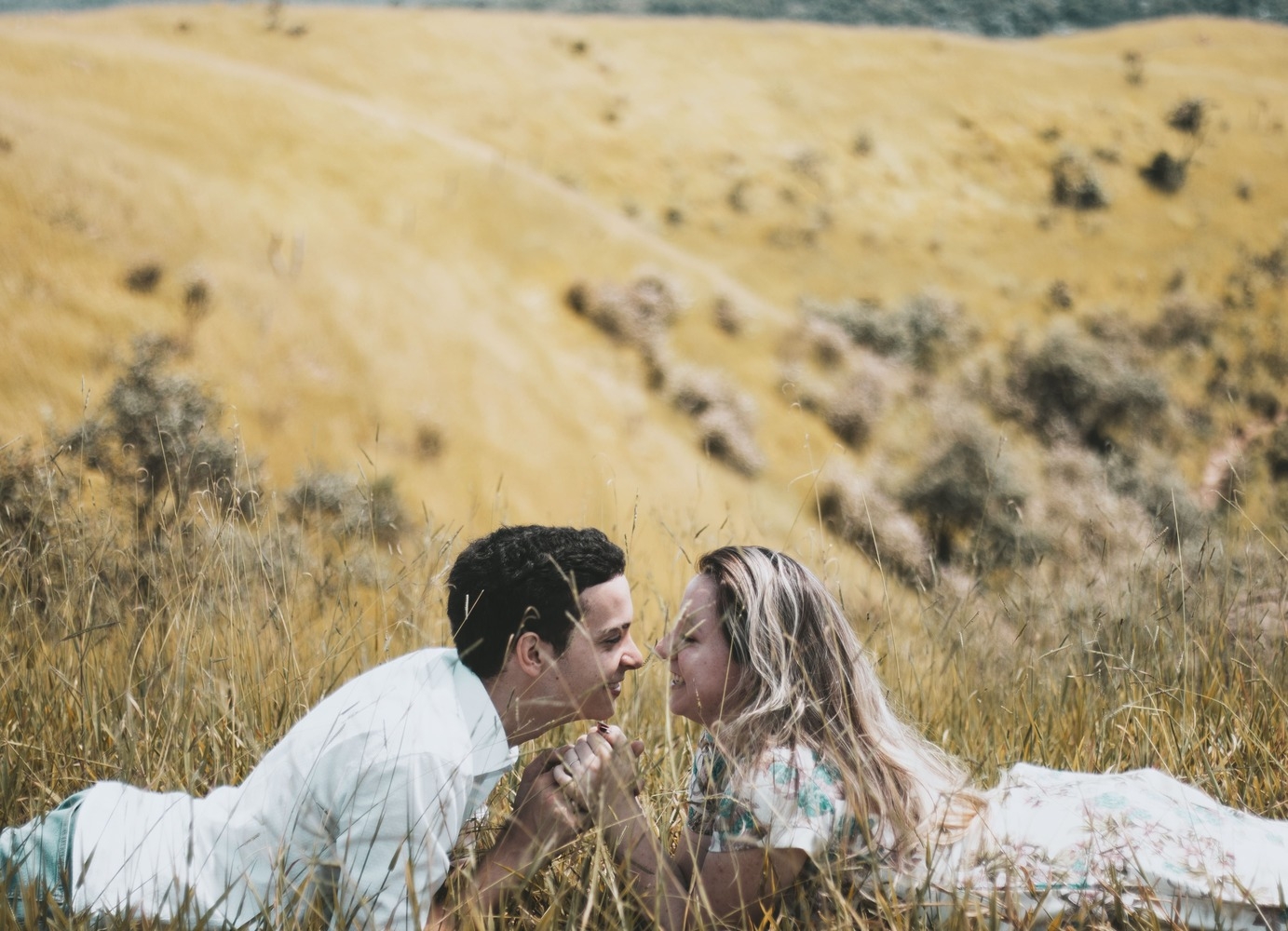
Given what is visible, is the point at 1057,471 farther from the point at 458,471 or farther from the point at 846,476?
the point at 458,471

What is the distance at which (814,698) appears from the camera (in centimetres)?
210

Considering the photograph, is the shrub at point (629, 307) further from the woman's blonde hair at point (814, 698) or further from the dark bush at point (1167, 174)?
the dark bush at point (1167, 174)

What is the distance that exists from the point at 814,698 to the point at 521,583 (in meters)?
0.71

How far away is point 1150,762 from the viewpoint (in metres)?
2.61

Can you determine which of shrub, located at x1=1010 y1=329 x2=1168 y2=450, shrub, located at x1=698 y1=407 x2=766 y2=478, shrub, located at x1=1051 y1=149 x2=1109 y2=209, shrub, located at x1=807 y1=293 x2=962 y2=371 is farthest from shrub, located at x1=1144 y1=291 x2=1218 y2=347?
shrub, located at x1=698 y1=407 x2=766 y2=478

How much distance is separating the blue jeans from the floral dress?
3.93 ft

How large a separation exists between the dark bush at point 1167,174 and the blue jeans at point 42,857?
56.8 metres

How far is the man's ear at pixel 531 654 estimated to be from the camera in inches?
78.6

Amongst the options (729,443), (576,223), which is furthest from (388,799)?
(576,223)

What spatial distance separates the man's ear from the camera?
6.55 ft

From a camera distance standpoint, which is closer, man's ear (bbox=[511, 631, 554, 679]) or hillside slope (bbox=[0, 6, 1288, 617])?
man's ear (bbox=[511, 631, 554, 679])

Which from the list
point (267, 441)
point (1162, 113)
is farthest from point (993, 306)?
point (267, 441)

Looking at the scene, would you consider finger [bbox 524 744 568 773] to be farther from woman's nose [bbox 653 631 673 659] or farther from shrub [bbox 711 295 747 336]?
shrub [bbox 711 295 747 336]

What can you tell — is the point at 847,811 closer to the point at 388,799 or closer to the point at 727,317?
the point at 388,799
